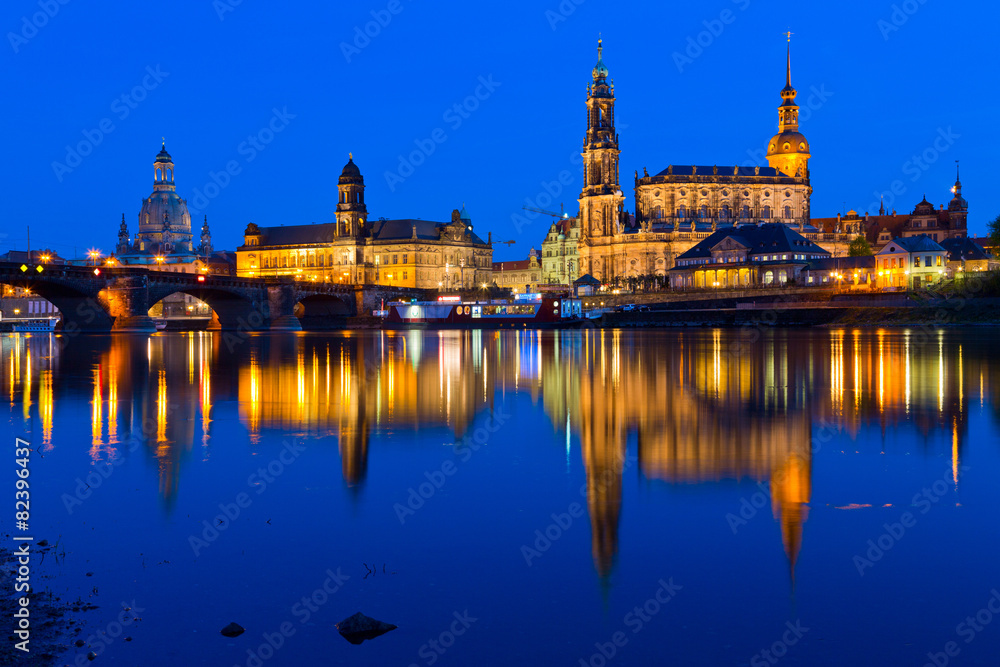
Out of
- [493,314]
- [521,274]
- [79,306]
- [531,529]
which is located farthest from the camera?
[521,274]

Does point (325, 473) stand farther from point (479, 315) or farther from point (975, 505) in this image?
point (479, 315)

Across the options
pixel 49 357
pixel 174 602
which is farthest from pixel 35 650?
pixel 49 357

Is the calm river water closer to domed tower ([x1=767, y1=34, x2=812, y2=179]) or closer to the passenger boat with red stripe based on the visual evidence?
the passenger boat with red stripe

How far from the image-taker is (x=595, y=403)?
65.3 feet

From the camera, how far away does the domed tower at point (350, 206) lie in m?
172

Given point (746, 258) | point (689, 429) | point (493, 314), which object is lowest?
point (689, 429)

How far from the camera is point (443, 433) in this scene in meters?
15.6

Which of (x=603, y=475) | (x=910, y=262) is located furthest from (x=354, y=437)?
(x=910, y=262)

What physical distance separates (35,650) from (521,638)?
3.31m

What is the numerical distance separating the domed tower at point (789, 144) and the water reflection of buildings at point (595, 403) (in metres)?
131

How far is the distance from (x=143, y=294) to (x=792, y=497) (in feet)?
290

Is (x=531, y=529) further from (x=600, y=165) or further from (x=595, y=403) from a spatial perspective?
(x=600, y=165)

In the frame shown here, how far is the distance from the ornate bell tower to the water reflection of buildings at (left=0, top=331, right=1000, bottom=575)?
11498 cm

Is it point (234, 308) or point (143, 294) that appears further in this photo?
point (234, 308)
